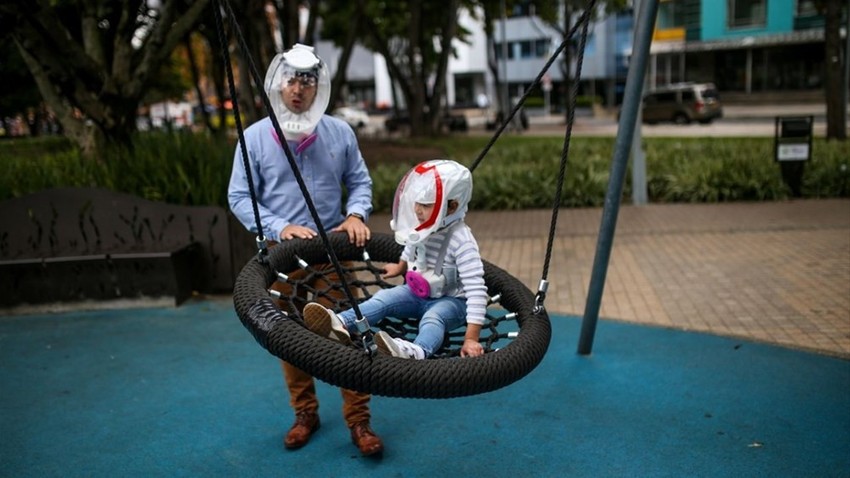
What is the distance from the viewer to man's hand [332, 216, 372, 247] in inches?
131

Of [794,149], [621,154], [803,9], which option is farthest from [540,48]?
[621,154]

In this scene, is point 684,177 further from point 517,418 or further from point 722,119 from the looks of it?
point 722,119

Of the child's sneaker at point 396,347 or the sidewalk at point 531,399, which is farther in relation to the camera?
the sidewalk at point 531,399

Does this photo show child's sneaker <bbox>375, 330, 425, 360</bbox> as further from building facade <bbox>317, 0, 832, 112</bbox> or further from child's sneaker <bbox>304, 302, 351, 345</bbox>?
building facade <bbox>317, 0, 832, 112</bbox>

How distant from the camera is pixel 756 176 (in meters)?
10.9

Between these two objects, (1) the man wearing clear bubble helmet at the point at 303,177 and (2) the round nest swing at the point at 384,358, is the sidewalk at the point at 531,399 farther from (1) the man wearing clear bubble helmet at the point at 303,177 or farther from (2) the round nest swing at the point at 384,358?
(2) the round nest swing at the point at 384,358

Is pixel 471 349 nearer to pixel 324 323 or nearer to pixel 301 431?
pixel 324 323

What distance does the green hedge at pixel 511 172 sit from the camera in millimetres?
7008

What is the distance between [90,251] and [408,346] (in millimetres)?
4497

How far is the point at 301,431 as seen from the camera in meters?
3.59

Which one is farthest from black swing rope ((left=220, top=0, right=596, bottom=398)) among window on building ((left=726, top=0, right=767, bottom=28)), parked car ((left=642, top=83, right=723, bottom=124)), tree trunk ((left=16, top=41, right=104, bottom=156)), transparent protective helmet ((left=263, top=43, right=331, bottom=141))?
window on building ((left=726, top=0, right=767, bottom=28))

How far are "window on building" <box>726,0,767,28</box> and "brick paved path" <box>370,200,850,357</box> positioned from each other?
118 ft

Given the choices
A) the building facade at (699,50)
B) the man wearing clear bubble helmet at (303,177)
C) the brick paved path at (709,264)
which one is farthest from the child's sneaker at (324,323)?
the building facade at (699,50)

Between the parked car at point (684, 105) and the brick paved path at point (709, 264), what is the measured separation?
22.7 m
